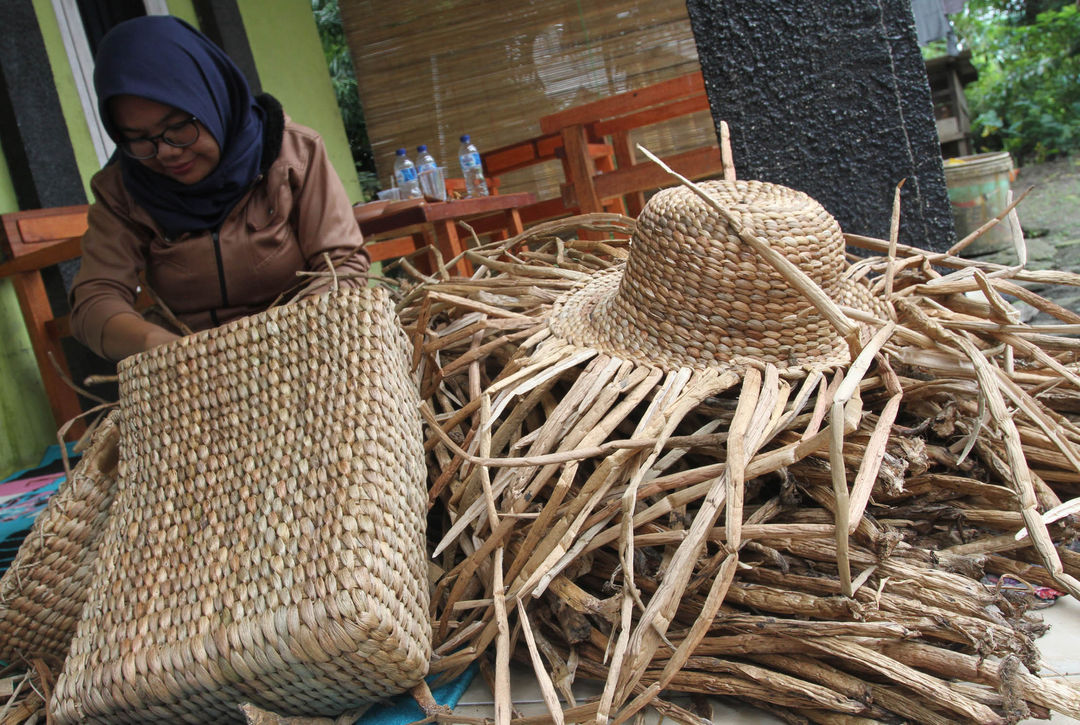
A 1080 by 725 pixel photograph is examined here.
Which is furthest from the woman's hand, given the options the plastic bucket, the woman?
the plastic bucket

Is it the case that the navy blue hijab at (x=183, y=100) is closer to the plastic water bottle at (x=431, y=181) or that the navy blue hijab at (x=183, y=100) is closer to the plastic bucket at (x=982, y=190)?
the plastic water bottle at (x=431, y=181)

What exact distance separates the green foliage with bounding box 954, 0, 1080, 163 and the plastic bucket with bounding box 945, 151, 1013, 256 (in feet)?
19.8

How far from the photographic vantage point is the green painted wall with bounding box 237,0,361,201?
19.6ft

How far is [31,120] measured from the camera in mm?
3717

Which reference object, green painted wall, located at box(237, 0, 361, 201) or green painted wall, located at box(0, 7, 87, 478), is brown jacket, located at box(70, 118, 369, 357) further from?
green painted wall, located at box(237, 0, 361, 201)

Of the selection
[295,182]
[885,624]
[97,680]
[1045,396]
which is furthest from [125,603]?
[1045,396]

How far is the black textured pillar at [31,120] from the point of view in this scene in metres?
3.63

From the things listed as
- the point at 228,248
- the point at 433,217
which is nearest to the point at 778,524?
the point at 228,248

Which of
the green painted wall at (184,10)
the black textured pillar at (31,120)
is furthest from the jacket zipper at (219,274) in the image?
the green painted wall at (184,10)

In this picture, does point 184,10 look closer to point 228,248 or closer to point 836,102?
point 228,248

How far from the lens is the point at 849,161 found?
230 centimetres

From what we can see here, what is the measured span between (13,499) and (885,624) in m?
2.92

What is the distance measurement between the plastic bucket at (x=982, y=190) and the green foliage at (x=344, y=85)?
733cm

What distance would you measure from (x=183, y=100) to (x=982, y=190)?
471 cm
